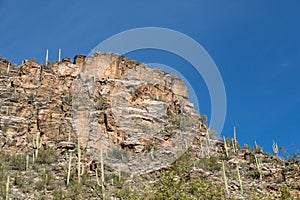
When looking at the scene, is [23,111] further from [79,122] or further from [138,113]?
[138,113]

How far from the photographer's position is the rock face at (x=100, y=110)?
27469 millimetres

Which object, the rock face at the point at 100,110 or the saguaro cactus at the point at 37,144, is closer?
the saguaro cactus at the point at 37,144

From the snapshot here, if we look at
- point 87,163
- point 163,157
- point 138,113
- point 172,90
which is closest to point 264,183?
point 163,157

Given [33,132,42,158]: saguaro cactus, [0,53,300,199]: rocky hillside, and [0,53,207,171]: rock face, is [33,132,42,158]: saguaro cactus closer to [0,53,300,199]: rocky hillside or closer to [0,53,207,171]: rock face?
[0,53,300,199]: rocky hillside

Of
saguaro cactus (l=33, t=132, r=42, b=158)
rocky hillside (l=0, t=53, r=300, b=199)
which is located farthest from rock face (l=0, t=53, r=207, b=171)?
saguaro cactus (l=33, t=132, r=42, b=158)

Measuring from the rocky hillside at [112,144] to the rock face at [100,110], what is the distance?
3.0 inches

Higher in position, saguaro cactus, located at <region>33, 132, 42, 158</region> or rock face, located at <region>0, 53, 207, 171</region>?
rock face, located at <region>0, 53, 207, 171</region>

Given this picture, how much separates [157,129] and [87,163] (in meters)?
9.31

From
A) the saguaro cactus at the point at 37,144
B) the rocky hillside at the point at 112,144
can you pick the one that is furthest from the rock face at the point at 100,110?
the saguaro cactus at the point at 37,144

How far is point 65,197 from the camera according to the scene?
1897 centimetres

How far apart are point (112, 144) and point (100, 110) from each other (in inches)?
172

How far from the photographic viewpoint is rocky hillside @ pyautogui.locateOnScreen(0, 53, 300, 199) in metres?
20.2

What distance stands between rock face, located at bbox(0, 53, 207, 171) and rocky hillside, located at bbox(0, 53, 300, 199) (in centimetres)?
8

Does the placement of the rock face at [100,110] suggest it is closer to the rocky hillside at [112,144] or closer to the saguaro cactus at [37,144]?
the rocky hillside at [112,144]
